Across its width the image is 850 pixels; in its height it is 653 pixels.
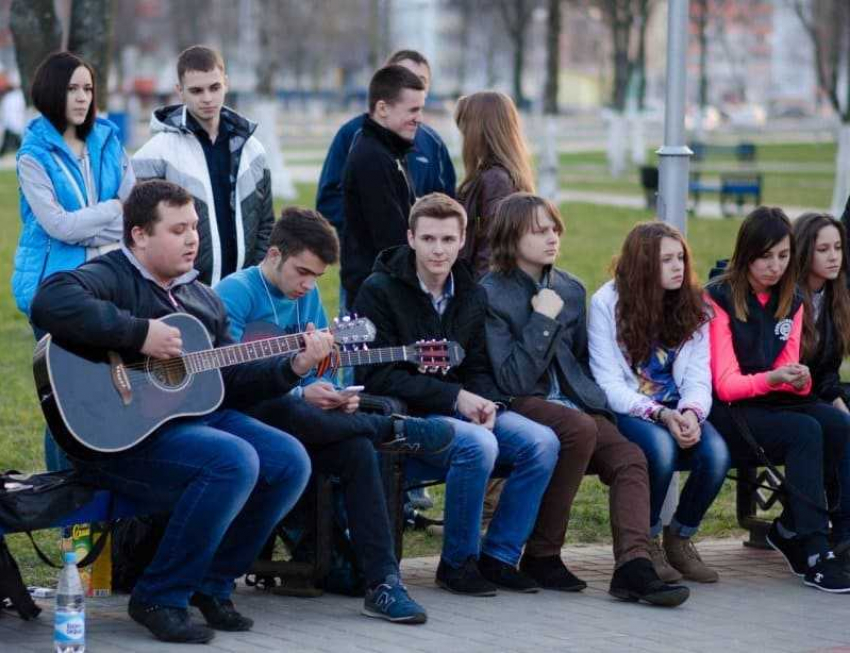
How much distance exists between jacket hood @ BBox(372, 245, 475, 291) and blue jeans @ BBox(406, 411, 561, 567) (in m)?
0.56

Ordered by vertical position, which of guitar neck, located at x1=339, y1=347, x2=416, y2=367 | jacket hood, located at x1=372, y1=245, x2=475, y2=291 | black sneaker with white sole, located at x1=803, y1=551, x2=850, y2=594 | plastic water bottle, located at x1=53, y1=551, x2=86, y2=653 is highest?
jacket hood, located at x1=372, y1=245, x2=475, y2=291

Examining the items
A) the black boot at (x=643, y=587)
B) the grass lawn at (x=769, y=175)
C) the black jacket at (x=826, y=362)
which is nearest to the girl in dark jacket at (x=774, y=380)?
the black jacket at (x=826, y=362)

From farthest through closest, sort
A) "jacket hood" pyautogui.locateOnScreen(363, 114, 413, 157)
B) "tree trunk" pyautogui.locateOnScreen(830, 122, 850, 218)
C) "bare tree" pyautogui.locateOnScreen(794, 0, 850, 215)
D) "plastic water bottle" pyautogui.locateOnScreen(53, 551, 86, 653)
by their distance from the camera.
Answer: "bare tree" pyautogui.locateOnScreen(794, 0, 850, 215) < "tree trunk" pyautogui.locateOnScreen(830, 122, 850, 218) < "jacket hood" pyautogui.locateOnScreen(363, 114, 413, 157) < "plastic water bottle" pyautogui.locateOnScreen(53, 551, 86, 653)

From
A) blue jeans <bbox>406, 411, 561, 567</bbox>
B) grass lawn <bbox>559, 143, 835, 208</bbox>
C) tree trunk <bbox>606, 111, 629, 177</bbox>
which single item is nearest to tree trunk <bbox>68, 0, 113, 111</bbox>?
blue jeans <bbox>406, 411, 561, 567</bbox>

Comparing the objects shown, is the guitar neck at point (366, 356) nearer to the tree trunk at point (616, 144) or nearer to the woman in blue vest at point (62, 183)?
the woman in blue vest at point (62, 183)

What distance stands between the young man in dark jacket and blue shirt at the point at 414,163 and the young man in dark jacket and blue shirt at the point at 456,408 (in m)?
1.33

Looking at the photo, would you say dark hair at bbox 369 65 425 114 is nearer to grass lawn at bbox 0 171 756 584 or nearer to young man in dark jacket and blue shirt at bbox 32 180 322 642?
grass lawn at bbox 0 171 756 584

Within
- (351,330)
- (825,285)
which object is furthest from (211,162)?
(825,285)

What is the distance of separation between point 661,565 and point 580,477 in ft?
1.56

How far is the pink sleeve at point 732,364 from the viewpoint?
22.2 ft

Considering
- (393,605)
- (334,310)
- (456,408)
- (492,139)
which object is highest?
(492,139)

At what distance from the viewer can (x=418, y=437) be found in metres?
6.00

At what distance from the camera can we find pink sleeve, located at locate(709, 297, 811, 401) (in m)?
6.78

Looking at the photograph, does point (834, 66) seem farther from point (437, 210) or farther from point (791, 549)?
point (437, 210)
